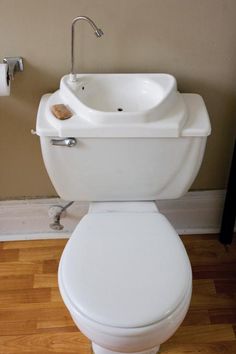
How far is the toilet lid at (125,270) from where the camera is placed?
1.12m

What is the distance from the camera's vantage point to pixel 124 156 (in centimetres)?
137

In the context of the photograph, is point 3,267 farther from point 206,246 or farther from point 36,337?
point 206,246

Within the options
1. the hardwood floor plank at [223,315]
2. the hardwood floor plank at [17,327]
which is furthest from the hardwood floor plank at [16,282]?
the hardwood floor plank at [223,315]

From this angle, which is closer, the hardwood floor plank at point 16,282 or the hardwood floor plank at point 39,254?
the hardwood floor plank at point 16,282

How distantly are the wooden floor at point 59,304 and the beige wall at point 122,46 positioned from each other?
46 centimetres

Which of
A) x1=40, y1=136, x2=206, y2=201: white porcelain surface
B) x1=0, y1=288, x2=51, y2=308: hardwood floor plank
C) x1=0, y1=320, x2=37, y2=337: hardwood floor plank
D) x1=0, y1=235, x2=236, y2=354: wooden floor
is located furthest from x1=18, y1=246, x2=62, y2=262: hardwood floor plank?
x1=40, y1=136, x2=206, y2=201: white porcelain surface

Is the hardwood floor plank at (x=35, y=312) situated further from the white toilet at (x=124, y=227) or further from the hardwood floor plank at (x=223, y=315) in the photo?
the hardwood floor plank at (x=223, y=315)

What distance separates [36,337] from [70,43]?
0.98 m

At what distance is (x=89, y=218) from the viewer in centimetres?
138

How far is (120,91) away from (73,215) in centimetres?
60

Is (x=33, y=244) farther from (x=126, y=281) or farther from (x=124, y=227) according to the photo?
(x=126, y=281)

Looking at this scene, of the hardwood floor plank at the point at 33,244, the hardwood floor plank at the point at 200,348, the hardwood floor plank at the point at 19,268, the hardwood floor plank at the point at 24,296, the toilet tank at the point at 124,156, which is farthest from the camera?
the hardwood floor plank at the point at 33,244

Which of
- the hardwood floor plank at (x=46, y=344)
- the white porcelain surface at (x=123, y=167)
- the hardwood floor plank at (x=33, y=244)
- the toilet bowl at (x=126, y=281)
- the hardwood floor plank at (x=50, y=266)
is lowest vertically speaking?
the hardwood floor plank at (x=46, y=344)

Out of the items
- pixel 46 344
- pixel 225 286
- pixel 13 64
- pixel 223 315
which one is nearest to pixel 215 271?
pixel 225 286
